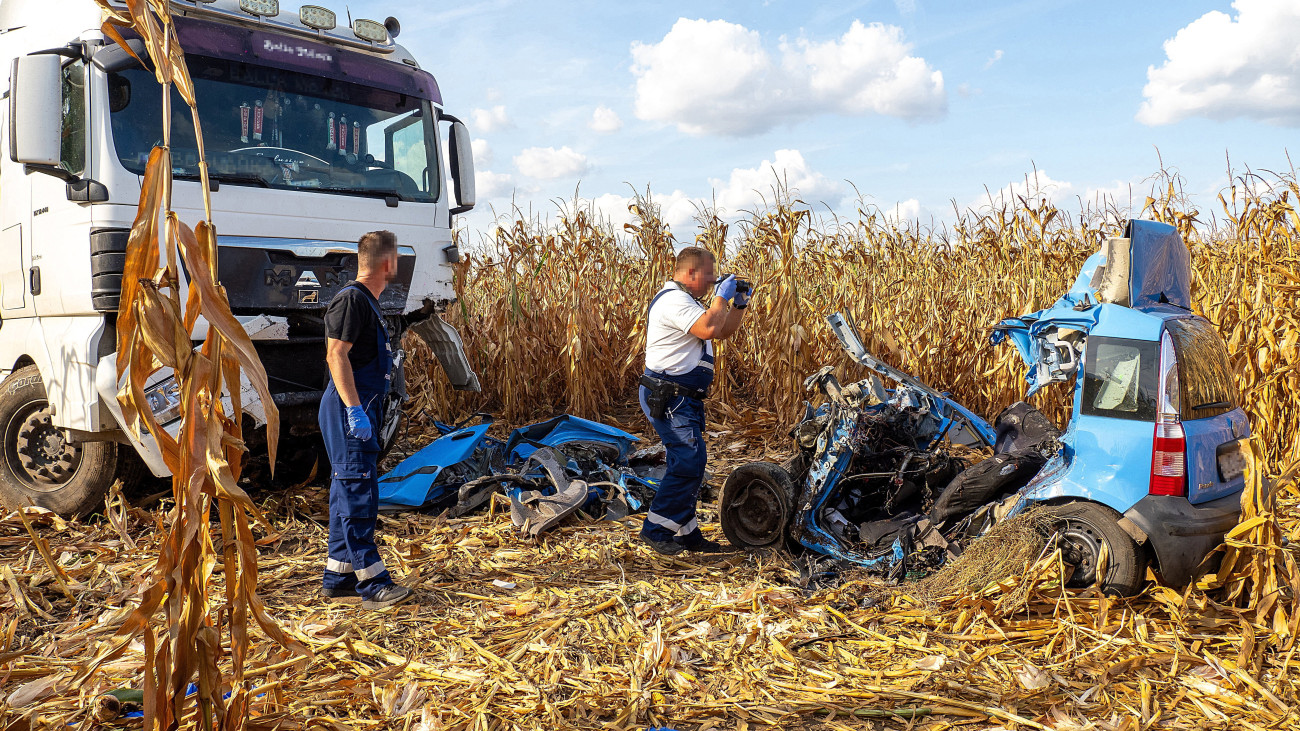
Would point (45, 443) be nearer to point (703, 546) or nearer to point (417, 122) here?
point (417, 122)

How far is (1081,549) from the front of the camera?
3.91 m

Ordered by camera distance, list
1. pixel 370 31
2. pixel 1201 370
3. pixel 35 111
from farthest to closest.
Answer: pixel 370 31
pixel 35 111
pixel 1201 370

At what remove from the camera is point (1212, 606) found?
12.9ft

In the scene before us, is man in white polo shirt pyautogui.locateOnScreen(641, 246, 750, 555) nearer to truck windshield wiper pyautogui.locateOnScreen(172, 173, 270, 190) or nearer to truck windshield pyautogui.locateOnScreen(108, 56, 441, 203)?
truck windshield pyautogui.locateOnScreen(108, 56, 441, 203)

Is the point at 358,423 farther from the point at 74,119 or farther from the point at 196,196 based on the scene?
the point at 74,119

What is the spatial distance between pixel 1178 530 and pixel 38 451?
6922 millimetres

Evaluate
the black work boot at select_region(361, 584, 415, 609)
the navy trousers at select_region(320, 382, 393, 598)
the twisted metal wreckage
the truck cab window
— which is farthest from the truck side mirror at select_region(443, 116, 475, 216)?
the black work boot at select_region(361, 584, 415, 609)

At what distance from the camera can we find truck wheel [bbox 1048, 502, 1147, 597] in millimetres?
3758

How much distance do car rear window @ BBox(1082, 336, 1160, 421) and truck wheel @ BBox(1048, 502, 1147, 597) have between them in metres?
0.44

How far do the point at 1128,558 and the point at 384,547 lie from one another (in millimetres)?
4158

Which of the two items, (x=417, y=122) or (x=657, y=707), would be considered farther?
(x=417, y=122)

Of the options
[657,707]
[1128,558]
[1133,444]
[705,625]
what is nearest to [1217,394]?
[1133,444]

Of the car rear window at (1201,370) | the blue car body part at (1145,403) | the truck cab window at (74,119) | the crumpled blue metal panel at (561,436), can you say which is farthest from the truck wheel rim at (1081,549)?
the truck cab window at (74,119)

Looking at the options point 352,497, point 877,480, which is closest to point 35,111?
point 352,497
